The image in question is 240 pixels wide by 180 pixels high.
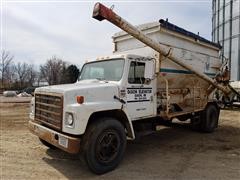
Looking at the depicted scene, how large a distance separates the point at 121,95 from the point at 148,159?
1668 mm

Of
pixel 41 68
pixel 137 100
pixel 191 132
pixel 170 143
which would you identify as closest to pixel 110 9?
pixel 137 100

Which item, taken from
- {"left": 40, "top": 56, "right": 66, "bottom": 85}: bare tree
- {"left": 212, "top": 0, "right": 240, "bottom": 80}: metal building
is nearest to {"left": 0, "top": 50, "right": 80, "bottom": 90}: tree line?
{"left": 40, "top": 56, "right": 66, "bottom": 85}: bare tree

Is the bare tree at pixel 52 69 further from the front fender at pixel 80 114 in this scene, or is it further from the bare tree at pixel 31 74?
the front fender at pixel 80 114

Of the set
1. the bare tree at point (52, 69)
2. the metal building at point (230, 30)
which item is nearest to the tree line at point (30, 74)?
the bare tree at point (52, 69)

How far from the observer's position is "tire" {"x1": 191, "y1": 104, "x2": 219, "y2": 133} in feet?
28.3

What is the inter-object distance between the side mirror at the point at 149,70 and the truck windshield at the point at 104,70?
627 mm

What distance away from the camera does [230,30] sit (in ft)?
72.6

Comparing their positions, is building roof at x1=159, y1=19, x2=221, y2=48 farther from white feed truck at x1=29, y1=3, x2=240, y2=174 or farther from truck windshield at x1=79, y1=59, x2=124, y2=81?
truck windshield at x1=79, y1=59, x2=124, y2=81

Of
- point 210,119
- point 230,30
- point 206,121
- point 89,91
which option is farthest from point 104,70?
point 230,30

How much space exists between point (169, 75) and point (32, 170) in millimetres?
4163

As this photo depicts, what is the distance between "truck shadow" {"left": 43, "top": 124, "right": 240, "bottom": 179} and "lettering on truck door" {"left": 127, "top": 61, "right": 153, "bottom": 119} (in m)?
1.02

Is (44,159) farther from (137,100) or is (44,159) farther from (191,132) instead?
(191,132)

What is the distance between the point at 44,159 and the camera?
5684 mm

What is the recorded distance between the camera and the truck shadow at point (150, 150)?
511 centimetres
